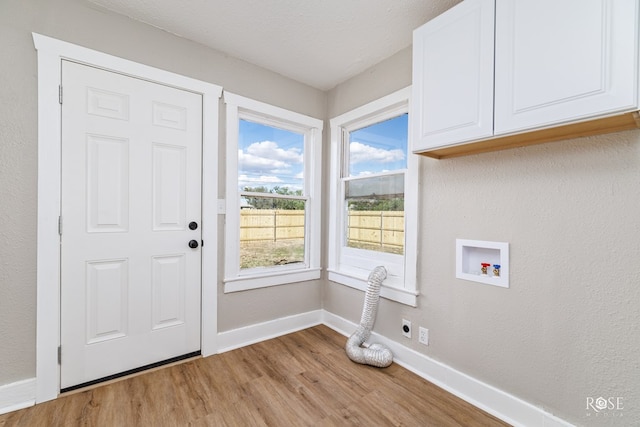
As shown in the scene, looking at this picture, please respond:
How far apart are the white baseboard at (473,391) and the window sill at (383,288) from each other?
0.36 meters

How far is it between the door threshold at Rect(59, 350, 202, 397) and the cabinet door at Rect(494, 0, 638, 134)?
2605 mm

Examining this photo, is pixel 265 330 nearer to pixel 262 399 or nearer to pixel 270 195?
pixel 262 399

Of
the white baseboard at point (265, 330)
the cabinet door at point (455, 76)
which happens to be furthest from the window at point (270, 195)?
the cabinet door at point (455, 76)

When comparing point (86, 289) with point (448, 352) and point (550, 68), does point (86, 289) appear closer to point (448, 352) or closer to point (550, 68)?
point (448, 352)

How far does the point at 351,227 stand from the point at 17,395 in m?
2.56

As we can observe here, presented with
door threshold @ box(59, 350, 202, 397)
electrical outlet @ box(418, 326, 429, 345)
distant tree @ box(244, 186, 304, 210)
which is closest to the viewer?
door threshold @ box(59, 350, 202, 397)

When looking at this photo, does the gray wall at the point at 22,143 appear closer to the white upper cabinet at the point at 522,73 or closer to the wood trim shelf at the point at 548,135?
the white upper cabinet at the point at 522,73

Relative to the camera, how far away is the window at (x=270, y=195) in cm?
238

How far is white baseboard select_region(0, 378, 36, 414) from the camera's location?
5.14 ft

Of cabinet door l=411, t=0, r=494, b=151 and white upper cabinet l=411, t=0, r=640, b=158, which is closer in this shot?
white upper cabinet l=411, t=0, r=640, b=158

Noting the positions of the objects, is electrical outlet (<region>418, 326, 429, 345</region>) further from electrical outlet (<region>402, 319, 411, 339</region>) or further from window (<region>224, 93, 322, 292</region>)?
window (<region>224, 93, 322, 292</region>)

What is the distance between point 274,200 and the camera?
269 cm

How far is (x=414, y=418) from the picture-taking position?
1576mm

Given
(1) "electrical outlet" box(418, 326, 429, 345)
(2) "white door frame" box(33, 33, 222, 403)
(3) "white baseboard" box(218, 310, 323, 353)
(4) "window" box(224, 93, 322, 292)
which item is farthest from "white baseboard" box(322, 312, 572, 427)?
(2) "white door frame" box(33, 33, 222, 403)
